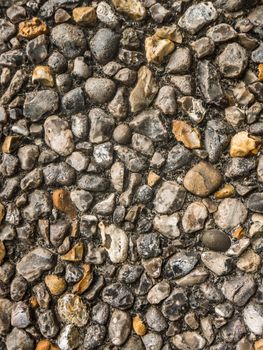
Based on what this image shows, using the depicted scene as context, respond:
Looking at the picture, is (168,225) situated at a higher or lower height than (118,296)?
higher

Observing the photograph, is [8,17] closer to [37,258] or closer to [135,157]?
[135,157]

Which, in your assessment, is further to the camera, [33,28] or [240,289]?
[33,28]

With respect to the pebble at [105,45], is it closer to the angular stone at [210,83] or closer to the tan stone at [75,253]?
the angular stone at [210,83]

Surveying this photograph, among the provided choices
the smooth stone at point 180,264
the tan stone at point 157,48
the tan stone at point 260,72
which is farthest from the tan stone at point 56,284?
the tan stone at point 260,72

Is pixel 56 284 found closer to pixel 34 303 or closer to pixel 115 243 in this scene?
pixel 34 303

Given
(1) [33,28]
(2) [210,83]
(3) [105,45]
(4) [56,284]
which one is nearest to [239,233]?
(2) [210,83]

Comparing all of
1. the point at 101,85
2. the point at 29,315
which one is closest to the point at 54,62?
the point at 101,85

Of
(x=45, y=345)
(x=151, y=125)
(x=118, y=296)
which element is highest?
(x=151, y=125)
